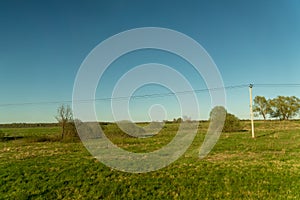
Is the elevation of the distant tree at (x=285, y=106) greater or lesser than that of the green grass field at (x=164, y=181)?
greater

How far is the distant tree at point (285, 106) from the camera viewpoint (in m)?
108

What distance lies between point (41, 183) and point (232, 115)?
42.9 metres

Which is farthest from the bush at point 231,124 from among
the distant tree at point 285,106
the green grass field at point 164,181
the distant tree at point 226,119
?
the distant tree at point 285,106

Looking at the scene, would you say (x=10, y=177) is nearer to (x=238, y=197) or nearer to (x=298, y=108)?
Result: (x=238, y=197)

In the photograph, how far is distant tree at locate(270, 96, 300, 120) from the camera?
353 ft

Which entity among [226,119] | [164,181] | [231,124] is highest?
[226,119]

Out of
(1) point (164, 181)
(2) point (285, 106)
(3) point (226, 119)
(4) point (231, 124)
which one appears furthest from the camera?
(2) point (285, 106)

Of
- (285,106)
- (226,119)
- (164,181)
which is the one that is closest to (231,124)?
(226,119)

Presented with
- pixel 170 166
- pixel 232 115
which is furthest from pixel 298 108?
pixel 170 166

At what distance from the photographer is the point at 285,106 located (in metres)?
110

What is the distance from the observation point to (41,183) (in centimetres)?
1190

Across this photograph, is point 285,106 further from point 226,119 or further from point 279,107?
point 226,119

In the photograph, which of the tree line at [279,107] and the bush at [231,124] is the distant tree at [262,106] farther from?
the bush at [231,124]

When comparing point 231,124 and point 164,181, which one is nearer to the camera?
point 164,181
